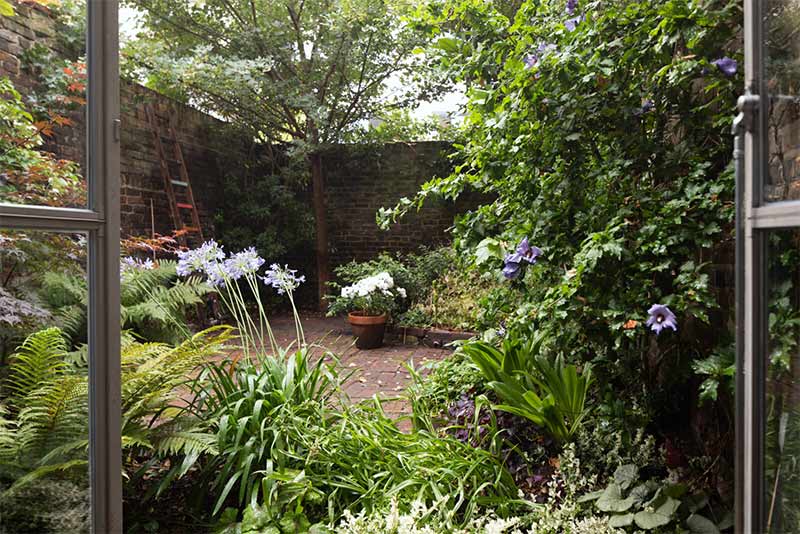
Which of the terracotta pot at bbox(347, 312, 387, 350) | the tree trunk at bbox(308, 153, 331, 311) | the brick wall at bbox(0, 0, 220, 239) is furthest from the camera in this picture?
the tree trunk at bbox(308, 153, 331, 311)

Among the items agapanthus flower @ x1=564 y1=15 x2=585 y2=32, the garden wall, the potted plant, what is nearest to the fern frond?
agapanthus flower @ x1=564 y1=15 x2=585 y2=32

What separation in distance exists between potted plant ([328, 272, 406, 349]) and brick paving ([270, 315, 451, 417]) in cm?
13

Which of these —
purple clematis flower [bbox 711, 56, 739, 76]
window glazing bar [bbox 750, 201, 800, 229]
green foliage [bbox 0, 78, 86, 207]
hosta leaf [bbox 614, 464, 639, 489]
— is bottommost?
hosta leaf [bbox 614, 464, 639, 489]

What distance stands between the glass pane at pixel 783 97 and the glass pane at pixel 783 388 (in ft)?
0.29

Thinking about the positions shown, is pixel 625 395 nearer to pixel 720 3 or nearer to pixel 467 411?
pixel 467 411

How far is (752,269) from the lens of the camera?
889mm

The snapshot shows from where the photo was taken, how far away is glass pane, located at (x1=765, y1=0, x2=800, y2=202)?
84 centimetres

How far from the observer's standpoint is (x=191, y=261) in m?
2.70

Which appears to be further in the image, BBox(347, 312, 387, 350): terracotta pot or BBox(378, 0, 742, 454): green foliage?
BBox(347, 312, 387, 350): terracotta pot

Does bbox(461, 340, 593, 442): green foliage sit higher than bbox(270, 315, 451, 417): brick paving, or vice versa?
bbox(461, 340, 593, 442): green foliage

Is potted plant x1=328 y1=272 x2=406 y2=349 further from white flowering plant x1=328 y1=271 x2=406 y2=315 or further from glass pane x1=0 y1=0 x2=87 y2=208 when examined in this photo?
glass pane x1=0 y1=0 x2=87 y2=208

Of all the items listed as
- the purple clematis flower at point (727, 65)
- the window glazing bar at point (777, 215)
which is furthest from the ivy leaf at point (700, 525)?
the purple clematis flower at point (727, 65)

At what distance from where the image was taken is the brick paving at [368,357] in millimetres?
3744

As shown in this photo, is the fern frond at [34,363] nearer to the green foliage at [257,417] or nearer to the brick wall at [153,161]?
the green foliage at [257,417]
